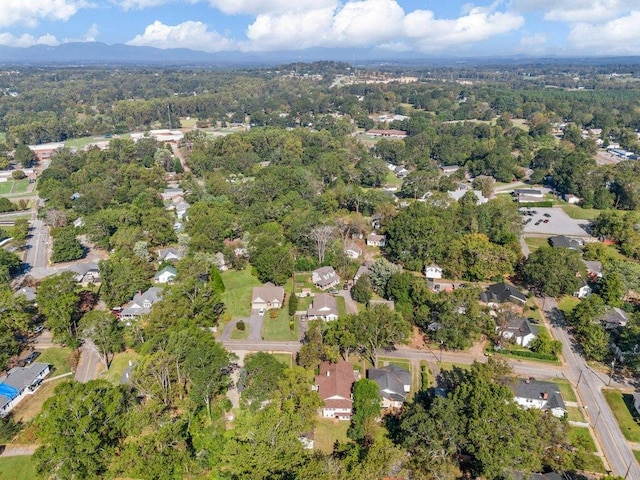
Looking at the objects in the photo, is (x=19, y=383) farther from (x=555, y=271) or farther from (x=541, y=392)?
(x=555, y=271)

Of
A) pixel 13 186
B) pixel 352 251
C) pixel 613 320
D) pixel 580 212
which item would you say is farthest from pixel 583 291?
pixel 13 186

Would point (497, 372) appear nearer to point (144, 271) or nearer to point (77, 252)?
point (144, 271)

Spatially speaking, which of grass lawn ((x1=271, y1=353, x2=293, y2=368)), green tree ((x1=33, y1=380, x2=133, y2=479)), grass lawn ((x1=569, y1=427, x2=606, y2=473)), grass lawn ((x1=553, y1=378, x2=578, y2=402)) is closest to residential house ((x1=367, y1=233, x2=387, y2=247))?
grass lawn ((x1=271, y1=353, x2=293, y2=368))

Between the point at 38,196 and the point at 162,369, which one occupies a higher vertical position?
the point at 162,369

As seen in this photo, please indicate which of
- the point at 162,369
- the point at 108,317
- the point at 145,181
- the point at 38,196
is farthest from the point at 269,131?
the point at 162,369

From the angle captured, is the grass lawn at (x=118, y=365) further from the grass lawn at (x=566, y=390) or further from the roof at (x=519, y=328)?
the grass lawn at (x=566, y=390)

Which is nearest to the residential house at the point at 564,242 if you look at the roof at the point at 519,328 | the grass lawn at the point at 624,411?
the roof at the point at 519,328
